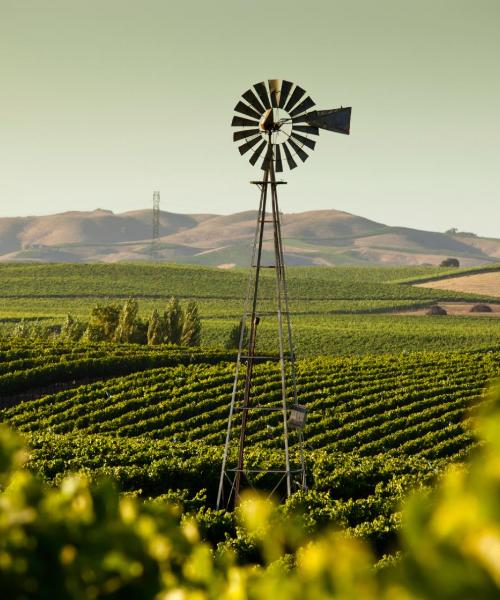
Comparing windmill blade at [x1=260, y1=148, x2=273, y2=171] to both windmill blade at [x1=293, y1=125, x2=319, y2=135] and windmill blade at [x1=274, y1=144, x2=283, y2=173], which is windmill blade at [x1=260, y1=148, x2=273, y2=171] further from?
windmill blade at [x1=293, y1=125, x2=319, y2=135]

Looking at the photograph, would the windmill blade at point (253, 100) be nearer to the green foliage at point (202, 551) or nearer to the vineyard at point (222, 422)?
the vineyard at point (222, 422)

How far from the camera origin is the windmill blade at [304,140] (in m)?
25.2

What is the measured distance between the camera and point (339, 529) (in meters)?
19.9

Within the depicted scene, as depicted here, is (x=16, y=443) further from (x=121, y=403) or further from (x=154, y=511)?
(x=121, y=403)

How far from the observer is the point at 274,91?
24734mm

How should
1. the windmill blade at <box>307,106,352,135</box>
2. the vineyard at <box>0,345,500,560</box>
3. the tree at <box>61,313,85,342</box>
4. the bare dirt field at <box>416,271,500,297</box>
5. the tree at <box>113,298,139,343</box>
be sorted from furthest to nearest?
the bare dirt field at <box>416,271,500,297</box>
the tree at <box>61,313,85,342</box>
the tree at <box>113,298,139,343</box>
the windmill blade at <box>307,106,352,135</box>
the vineyard at <box>0,345,500,560</box>

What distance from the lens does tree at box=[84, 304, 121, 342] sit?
6775 cm

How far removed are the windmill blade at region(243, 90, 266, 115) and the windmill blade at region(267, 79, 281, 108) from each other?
346 millimetres

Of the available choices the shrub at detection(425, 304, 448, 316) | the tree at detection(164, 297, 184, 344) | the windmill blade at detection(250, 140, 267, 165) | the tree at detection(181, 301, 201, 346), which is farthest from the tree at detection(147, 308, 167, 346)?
the shrub at detection(425, 304, 448, 316)

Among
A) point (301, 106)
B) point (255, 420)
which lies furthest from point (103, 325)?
point (301, 106)

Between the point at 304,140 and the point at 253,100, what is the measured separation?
1.68 m

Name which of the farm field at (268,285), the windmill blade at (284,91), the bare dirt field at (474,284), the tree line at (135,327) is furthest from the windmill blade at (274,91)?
the bare dirt field at (474,284)

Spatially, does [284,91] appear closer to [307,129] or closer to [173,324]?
[307,129]

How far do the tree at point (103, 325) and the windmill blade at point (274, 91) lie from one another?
44.6 m
